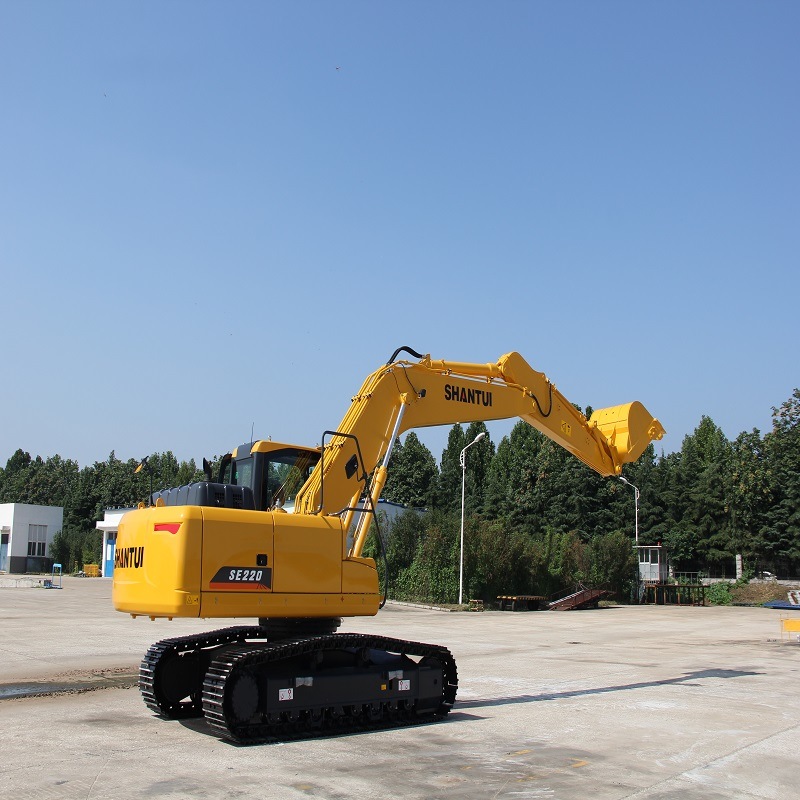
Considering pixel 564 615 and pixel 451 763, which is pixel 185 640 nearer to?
pixel 451 763

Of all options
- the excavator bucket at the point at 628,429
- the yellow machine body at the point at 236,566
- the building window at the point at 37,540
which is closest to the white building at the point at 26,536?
the building window at the point at 37,540

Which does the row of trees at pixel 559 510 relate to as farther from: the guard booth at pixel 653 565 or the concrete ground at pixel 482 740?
the concrete ground at pixel 482 740

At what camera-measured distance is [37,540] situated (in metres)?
92.2

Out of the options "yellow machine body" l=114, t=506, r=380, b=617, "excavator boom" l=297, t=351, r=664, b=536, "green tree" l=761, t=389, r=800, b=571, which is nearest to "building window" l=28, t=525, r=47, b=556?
"green tree" l=761, t=389, r=800, b=571

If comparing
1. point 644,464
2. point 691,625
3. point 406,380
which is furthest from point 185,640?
point 644,464

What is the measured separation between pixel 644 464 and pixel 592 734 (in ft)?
268

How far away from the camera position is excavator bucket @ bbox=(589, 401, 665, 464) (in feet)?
57.7

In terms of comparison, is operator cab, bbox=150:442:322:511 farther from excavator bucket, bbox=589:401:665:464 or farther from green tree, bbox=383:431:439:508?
green tree, bbox=383:431:439:508

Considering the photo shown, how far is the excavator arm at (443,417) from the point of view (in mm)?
12375

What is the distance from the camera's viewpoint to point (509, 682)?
16.4 meters

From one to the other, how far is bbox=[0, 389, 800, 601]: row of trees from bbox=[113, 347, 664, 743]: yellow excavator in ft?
120

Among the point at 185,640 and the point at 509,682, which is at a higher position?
the point at 185,640

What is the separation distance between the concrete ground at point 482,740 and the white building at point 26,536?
74.1m

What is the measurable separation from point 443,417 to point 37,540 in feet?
289
